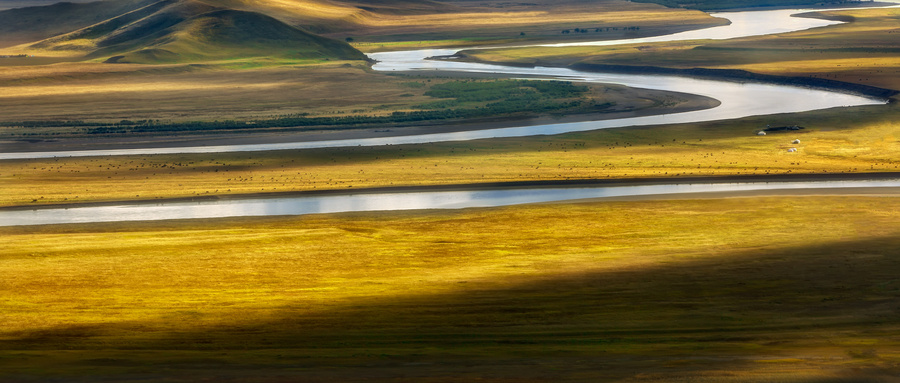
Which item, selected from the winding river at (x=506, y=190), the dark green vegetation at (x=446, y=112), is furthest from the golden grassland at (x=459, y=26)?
the dark green vegetation at (x=446, y=112)

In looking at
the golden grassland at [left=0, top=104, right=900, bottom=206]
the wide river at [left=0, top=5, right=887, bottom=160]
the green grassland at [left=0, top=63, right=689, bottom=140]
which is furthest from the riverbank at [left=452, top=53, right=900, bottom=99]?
the golden grassland at [left=0, top=104, right=900, bottom=206]

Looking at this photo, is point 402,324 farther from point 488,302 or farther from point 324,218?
point 324,218

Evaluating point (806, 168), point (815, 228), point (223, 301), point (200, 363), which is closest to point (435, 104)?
point (806, 168)

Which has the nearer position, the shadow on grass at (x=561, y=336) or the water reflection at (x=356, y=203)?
the shadow on grass at (x=561, y=336)

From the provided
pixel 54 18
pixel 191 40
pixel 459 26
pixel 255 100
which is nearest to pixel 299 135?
pixel 255 100

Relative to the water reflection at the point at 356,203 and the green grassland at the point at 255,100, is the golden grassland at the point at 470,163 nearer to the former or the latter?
the water reflection at the point at 356,203
